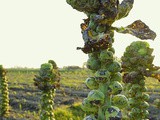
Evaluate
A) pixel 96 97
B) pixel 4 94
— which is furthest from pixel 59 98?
pixel 96 97

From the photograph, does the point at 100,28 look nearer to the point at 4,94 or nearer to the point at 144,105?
the point at 144,105

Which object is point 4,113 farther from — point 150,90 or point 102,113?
point 102,113

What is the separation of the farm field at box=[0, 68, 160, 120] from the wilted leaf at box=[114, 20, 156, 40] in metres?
19.0

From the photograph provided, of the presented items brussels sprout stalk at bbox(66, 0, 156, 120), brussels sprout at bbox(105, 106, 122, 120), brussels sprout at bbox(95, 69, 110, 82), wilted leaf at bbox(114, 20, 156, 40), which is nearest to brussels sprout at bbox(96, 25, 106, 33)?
brussels sprout stalk at bbox(66, 0, 156, 120)

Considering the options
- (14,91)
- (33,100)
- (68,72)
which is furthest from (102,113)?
(68,72)

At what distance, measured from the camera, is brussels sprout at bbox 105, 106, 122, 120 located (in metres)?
4.84

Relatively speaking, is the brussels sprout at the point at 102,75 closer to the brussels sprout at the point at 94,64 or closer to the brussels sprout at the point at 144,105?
the brussels sprout at the point at 94,64

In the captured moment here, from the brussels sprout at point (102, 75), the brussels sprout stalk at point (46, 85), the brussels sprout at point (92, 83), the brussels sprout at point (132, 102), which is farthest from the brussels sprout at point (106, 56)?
the brussels sprout stalk at point (46, 85)

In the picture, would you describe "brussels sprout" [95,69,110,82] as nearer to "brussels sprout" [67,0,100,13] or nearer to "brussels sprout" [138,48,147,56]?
"brussels sprout" [67,0,100,13]

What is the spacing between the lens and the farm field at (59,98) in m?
28.4

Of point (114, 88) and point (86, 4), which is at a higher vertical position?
point (86, 4)

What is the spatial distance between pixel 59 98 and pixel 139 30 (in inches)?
1127

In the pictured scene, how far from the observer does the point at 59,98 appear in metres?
33.6

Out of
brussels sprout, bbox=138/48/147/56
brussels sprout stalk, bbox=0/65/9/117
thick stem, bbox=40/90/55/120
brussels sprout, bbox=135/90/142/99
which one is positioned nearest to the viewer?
brussels sprout, bbox=135/90/142/99
